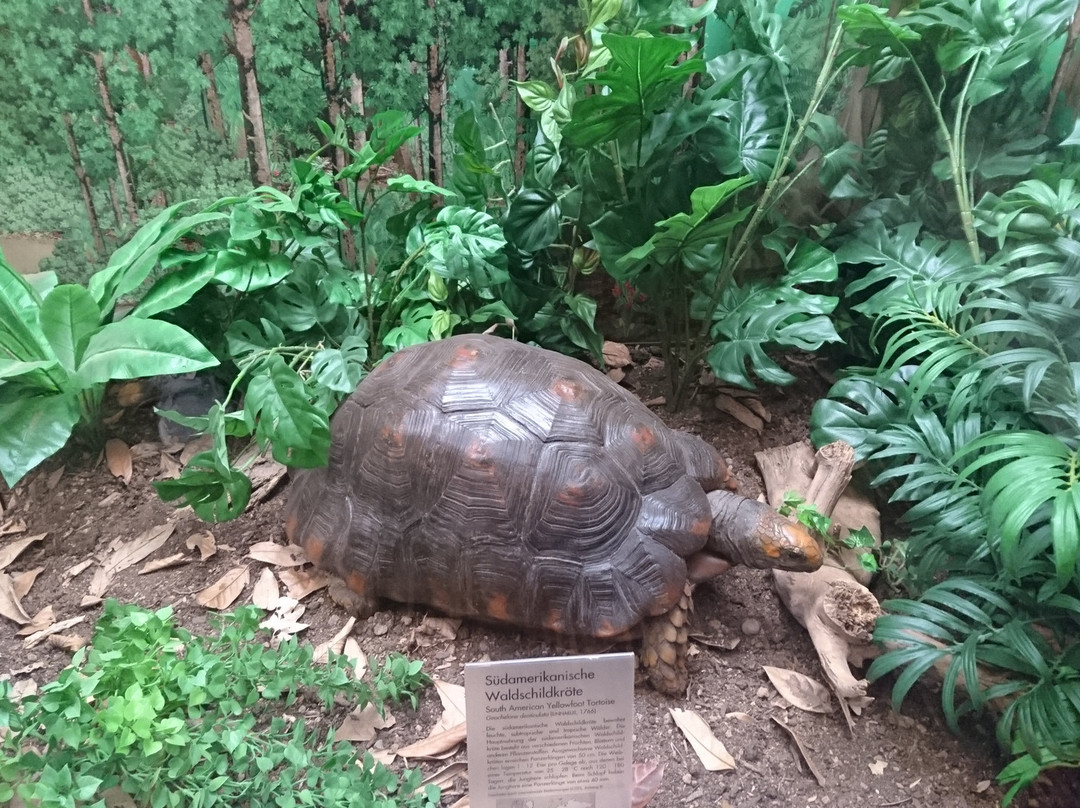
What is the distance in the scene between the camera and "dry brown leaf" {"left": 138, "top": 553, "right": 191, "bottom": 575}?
7.57 feet

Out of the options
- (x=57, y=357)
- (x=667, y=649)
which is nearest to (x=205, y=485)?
(x=57, y=357)

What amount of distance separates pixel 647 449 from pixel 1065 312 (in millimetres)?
1129

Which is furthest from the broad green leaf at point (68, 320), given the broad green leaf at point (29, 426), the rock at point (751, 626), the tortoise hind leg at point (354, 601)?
the rock at point (751, 626)

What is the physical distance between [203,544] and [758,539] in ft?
6.05

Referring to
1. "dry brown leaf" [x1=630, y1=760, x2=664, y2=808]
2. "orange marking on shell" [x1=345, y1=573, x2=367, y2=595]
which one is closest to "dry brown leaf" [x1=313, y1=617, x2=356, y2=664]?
"orange marking on shell" [x1=345, y1=573, x2=367, y2=595]

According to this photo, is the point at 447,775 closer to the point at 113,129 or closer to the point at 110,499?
the point at 110,499

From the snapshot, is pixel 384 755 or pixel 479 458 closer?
pixel 384 755

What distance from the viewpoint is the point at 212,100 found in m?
2.76

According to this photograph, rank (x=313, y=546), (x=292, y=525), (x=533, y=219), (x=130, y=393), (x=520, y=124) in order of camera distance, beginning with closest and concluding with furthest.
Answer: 1. (x=313, y=546)
2. (x=292, y=525)
3. (x=533, y=219)
4. (x=130, y=393)
5. (x=520, y=124)

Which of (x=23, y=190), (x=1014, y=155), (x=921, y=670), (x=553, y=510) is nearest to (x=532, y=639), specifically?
(x=553, y=510)

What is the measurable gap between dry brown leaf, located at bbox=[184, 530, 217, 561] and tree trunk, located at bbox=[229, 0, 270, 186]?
1.50 m

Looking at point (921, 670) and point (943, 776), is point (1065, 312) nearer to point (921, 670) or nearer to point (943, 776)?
point (921, 670)

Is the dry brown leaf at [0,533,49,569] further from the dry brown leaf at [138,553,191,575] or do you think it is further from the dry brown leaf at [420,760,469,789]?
the dry brown leaf at [420,760,469,789]

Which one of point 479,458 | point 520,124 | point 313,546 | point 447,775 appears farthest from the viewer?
point 520,124
